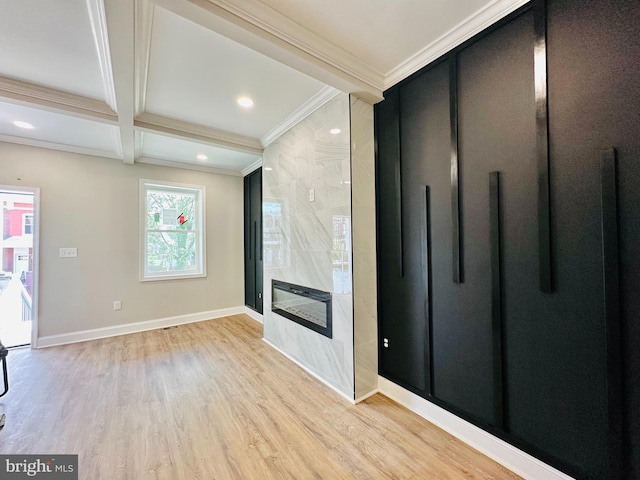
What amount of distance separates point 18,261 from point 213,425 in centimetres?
396

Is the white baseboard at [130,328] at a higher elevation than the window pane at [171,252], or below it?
below

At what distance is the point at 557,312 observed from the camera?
4.50 feet

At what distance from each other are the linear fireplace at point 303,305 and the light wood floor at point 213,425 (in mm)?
525

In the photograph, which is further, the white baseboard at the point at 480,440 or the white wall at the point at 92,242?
the white wall at the point at 92,242

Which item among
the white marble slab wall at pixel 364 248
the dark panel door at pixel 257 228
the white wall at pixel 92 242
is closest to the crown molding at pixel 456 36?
the white marble slab wall at pixel 364 248

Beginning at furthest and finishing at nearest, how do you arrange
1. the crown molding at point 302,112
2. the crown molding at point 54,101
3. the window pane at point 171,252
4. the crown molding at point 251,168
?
the crown molding at point 251,168 → the window pane at point 171,252 → the crown molding at point 302,112 → the crown molding at point 54,101

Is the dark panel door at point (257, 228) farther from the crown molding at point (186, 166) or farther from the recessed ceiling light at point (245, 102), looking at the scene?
the recessed ceiling light at point (245, 102)

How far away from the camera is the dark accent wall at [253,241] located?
454 cm

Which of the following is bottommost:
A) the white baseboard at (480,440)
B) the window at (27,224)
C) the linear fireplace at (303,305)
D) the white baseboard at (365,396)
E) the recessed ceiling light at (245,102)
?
the white baseboard at (365,396)

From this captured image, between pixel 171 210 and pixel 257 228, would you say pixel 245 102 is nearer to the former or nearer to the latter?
pixel 257 228

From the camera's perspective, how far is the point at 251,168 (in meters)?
4.74

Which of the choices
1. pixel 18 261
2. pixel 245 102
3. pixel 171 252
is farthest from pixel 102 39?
pixel 18 261

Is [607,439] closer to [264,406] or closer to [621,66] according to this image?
[621,66]

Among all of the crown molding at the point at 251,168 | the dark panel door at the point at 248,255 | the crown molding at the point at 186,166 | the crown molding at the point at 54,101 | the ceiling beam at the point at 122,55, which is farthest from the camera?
the dark panel door at the point at 248,255
